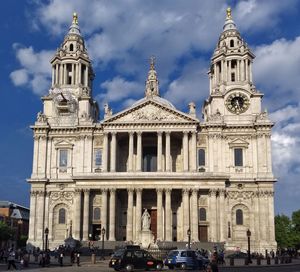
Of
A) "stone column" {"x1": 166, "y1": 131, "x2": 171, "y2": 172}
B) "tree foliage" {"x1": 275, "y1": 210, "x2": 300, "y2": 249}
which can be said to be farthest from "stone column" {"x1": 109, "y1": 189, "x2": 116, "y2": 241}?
"tree foliage" {"x1": 275, "y1": 210, "x2": 300, "y2": 249}

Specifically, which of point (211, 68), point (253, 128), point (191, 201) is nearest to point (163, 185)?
point (191, 201)

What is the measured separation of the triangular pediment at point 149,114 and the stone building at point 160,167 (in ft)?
0.49

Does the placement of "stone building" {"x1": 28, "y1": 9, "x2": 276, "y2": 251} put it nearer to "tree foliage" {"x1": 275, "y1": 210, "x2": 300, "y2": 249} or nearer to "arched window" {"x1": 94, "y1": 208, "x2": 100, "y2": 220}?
"arched window" {"x1": 94, "y1": 208, "x2": 100, "y2": 220}

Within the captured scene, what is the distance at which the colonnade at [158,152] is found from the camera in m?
72.6

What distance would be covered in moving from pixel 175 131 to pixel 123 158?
10143 millimetres

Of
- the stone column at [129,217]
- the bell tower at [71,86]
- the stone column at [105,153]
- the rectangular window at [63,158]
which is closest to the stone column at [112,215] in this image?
the stone column at [129,217]

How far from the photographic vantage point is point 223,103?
76875 millimetres

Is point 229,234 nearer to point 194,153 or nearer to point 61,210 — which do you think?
point 194,153

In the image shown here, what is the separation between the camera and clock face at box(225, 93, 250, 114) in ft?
251

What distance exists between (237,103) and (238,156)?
8.59 m

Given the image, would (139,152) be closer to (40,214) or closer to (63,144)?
(63,144)

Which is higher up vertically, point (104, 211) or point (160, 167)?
Result: point (160, 167)

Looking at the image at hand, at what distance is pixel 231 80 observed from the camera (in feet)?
259

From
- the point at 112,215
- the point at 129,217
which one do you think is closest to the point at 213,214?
the point at 129,217
